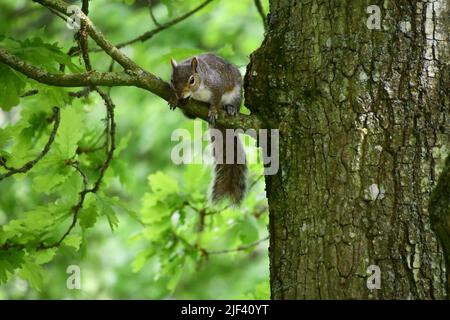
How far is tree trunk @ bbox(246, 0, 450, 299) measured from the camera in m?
2.09

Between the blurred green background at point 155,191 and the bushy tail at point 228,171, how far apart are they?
0.15 meters

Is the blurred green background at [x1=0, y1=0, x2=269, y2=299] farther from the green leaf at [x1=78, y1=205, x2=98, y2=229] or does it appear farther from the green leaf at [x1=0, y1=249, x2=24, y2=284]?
the green leaf at [x1=0, y1=249, x2=24, y2=284]

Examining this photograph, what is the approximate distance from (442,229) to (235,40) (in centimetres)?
582

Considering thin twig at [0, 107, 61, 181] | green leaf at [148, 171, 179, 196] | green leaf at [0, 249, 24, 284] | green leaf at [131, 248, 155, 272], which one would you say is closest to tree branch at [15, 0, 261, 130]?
thin twig at [0, 107, 61, 181]

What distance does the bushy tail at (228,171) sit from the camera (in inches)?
132

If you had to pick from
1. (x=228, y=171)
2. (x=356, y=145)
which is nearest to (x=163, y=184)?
(x=228, y=171)

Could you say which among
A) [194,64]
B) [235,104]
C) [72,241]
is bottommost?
[72,241]

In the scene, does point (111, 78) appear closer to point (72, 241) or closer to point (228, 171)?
point (72, 241)

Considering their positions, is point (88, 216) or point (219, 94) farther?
point (219, 94)

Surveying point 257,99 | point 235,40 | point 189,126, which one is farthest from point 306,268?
point 235,40

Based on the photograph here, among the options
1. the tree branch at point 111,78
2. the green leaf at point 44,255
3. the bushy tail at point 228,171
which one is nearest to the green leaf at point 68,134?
the green leaf at point 44,255

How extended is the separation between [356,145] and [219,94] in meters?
1.44

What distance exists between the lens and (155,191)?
360 centimetres
